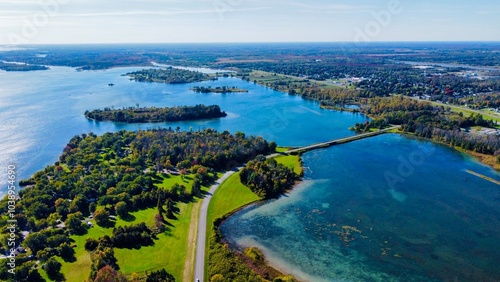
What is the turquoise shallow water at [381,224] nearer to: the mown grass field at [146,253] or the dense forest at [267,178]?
the dense forest at [267,178]

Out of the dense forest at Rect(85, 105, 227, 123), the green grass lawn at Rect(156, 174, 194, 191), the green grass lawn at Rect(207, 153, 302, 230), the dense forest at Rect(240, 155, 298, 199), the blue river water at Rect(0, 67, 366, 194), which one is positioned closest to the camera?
the green grass lawn at Rect(207, 153, 302, 230)

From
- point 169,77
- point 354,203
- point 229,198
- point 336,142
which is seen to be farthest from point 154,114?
point 169,77

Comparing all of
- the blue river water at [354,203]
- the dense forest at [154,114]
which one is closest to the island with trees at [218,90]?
the blue river water at [354,203]

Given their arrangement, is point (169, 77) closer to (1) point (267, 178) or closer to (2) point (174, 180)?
(2) point (174, 180)

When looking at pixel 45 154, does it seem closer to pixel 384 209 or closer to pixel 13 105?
pixel 13 105

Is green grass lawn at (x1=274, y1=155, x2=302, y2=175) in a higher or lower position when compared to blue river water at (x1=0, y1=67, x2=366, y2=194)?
lower

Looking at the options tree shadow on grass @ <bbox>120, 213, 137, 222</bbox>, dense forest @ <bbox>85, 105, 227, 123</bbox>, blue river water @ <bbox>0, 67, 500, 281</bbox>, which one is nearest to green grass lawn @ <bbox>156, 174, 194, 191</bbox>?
tree shadow on grass @ <bbox>120, 213, 137, 222</bbox>

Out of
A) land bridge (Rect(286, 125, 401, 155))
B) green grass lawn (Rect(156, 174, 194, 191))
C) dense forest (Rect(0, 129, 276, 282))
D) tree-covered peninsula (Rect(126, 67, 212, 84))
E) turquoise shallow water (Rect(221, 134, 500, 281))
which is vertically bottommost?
turquoise shallow water (Rect(221, 134, 500, 281))

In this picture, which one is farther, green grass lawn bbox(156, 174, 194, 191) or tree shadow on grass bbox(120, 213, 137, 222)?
green grass lawn bbox(156, 174, 194, 191)

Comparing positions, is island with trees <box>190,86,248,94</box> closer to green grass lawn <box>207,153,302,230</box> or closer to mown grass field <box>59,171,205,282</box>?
green grass lawn <box>207,153,302,230</box>

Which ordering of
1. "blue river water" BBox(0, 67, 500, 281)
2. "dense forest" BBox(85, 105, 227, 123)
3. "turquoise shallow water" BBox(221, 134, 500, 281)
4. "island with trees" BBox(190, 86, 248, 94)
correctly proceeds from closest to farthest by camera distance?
"turquoise shallow water" BBox(221, 134, 500, 281) < "blue river water" BBox(0, 67, 500, 281) < "dense forest" BBox(85, 105, 227, 123) < "island with trees" BBox(190, 86, 248, 94)
